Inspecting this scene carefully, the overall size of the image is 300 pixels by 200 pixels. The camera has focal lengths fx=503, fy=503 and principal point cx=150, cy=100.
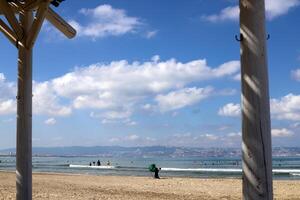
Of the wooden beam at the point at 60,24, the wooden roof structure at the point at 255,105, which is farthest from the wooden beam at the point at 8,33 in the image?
the wooden roof structure at the point at 255,105

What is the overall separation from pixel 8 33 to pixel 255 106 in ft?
10.0

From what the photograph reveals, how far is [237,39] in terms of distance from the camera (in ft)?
9.24

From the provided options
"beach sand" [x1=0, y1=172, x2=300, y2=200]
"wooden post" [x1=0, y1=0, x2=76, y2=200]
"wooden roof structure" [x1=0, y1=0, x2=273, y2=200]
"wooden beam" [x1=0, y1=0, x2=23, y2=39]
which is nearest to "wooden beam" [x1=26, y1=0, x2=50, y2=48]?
"wooden post" [x1=0, y1=0, x2=76, y2=200]

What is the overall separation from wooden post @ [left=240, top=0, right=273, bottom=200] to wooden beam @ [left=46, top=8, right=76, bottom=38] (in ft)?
9.19

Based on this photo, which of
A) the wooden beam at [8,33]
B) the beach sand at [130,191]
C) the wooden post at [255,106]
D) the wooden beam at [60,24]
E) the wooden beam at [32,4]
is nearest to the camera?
the wooden post at [255,106]

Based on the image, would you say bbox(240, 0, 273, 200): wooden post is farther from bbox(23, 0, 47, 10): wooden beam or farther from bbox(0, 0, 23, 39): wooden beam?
bbox(0, 0, 23, 39): wooden beam

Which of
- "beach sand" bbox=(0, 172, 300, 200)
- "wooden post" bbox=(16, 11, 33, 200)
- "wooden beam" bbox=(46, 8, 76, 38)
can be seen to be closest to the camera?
"wooden post" bbox=(16, 11, 33, 200)

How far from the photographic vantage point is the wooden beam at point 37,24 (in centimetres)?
450

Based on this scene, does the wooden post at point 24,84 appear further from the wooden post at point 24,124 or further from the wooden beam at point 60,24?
the wooden beam at point 60,24

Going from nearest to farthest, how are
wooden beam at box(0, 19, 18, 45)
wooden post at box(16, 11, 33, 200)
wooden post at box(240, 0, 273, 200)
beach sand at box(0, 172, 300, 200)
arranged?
wooden post at box(240, 0, 273, 200), wooden post at box(16, 11, 33, 200), wooden beam at box(0, 19, 18, 45), beach sand at box(0, 172, 300, 200)

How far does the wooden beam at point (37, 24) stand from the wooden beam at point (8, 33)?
0.57 feet

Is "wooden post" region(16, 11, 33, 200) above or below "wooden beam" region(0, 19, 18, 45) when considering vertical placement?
below

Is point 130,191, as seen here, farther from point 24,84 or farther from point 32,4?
point 32,4

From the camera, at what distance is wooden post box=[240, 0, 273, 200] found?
8.93 ft
